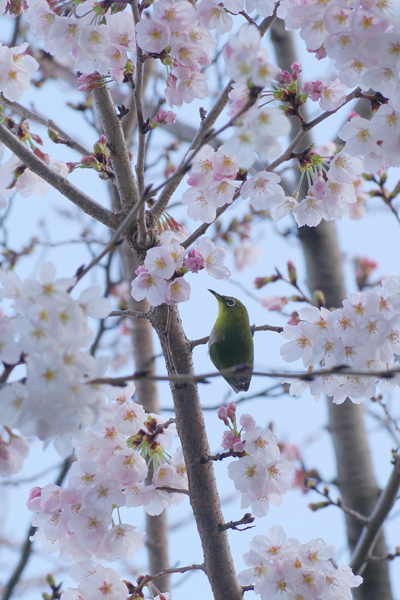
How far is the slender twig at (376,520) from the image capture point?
2.38m

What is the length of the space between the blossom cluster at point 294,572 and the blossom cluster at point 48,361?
1.00 m

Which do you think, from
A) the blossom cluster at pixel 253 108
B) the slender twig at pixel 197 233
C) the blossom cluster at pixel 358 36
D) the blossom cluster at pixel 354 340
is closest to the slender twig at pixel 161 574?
the blossom cluster at pixel 354 340

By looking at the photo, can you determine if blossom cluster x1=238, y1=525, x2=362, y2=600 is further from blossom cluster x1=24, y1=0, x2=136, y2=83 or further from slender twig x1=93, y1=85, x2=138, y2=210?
blossom cluster x1=24, y1=0, x2=136, y2=83

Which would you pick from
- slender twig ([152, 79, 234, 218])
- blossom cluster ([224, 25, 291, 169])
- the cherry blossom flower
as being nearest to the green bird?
the cherry blossom flower

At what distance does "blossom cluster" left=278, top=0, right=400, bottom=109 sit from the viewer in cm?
142

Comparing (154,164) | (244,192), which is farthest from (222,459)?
(154,164)

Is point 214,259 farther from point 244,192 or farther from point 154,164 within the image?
point 154,164

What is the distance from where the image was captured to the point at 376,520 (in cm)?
249

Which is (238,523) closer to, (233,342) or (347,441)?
(233,342)

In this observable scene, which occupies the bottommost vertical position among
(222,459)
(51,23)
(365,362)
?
(222,459)

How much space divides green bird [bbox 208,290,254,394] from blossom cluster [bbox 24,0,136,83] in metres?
1.11

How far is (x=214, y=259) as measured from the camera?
180 cm

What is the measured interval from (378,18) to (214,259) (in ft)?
2.76

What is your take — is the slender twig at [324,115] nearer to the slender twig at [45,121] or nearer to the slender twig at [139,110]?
the slender twig at [139,110]
